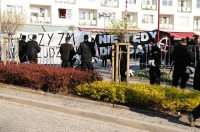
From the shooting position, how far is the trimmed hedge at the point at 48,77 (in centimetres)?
1194

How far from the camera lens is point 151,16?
62250mm

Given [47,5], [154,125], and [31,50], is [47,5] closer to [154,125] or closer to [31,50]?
[31,50]

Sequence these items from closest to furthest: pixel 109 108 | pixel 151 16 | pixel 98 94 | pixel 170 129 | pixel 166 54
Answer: pixel 170 129 → pixel 109 108 → pixel 98 94 → pixel 166 54 → pixel 151 16

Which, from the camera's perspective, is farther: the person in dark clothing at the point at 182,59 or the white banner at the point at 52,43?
the white banner at the point at 52,43

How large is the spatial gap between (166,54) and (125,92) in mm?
9053

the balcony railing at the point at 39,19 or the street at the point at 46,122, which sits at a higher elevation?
the balcony railing at the point at 39,19

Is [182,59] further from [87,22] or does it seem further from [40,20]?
[87,22]

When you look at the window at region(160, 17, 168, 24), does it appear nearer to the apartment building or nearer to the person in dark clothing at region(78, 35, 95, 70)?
the apartment building

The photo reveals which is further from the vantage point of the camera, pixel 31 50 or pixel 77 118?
pixel 31 50

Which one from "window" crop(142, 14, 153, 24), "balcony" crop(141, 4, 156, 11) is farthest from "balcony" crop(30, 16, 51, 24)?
"balcony" crop(141, 4, 156, 11)

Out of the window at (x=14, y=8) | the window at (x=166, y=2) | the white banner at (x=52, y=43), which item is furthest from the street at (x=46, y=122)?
the window at (x=166, y=2)

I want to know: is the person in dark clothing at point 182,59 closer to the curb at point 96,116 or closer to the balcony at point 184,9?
the curb at point 96,116

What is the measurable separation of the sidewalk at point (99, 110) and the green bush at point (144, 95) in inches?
10.1

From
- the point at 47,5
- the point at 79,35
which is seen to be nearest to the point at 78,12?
the point at 47,5
